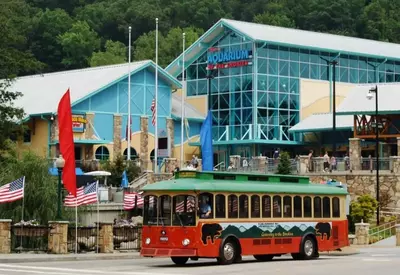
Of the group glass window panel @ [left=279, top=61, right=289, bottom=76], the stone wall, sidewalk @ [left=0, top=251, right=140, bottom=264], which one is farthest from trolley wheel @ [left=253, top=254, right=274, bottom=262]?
glass window panel @ [left=279, top=61, right=289, bottom=76]

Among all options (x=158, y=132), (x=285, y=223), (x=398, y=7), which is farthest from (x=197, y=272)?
(x=398, y=7)

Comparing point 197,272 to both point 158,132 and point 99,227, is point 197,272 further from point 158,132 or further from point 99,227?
point 158,132

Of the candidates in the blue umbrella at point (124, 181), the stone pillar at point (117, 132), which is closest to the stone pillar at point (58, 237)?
the blue umbrella at point (124, 181)

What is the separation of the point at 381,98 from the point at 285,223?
38721 millimetres

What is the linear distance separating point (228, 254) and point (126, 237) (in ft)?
30.3

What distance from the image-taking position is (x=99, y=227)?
38125 millimetres

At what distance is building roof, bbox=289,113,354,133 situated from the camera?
249 feet

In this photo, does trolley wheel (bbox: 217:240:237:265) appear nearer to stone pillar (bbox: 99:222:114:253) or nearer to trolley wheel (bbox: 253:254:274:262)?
trolley wheel (bbox: 253:254:274:262)

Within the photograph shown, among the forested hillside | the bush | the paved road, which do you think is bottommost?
the paved road

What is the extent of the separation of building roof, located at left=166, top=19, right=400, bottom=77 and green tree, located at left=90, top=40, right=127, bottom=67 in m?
30.6

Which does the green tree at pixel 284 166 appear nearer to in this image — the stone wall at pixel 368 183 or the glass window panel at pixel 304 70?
the stone wall at pixel 368 183

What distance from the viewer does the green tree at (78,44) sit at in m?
129

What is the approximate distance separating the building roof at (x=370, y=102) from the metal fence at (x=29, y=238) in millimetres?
35711

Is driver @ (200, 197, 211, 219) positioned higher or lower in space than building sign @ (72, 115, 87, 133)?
lower
